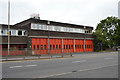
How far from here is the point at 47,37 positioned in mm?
42875

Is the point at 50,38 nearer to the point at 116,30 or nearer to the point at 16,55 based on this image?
the point at 16,55

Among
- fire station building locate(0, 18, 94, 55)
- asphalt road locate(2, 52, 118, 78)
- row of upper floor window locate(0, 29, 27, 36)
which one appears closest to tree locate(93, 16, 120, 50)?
fire station building locate(0, 18, 94, 55)

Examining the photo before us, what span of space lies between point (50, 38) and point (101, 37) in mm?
20061

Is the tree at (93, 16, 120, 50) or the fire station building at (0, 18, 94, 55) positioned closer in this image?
the fire station building at (0, 18, 94, 55)

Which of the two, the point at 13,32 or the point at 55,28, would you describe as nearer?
the point at 13,32

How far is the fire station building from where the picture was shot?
35.8m

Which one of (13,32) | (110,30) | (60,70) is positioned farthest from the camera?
(110,30)

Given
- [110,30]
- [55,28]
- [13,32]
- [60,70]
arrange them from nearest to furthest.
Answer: [60,70] → [13,32] → [55,28] → [110,30]

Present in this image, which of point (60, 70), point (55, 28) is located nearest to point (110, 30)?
point (55, 28)

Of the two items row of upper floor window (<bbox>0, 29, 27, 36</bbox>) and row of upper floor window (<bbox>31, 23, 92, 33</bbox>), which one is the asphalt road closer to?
row of upper floor window (<bbox>0, 29, 27, 36</bbox>)

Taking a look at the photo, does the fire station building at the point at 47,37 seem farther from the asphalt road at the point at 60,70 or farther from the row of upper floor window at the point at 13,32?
the asphalt road at the point at 60,70

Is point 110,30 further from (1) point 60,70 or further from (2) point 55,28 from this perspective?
(1) point 60,70

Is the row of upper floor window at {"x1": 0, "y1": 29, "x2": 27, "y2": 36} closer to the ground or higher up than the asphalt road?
higher up

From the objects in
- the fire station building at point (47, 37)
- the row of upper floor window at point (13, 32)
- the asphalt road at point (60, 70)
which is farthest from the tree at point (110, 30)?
the asphalt road at point (60, 70)
